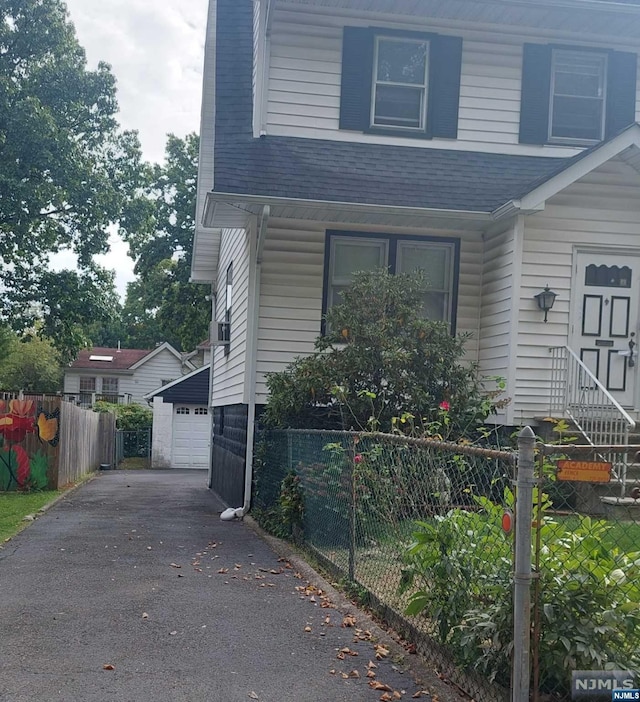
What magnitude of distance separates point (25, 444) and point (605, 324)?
11674 mm

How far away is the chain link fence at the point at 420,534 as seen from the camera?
3936mm

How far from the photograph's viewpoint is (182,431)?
29.6m

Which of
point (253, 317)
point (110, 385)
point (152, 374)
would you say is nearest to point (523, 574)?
point (253, 317)

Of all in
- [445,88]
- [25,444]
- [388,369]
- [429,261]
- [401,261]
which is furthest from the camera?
[25,444]

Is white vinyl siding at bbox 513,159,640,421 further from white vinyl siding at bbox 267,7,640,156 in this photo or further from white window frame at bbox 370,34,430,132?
white window frame at bbox 370,34,430,132

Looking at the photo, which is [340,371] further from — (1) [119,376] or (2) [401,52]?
(1) [119,376]

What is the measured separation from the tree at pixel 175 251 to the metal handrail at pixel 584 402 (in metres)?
22.3

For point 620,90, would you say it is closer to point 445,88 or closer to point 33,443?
point 445,88

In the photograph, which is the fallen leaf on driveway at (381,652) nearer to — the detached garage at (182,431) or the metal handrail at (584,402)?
the metal handrail at (584,402)

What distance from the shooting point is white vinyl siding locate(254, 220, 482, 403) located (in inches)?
426

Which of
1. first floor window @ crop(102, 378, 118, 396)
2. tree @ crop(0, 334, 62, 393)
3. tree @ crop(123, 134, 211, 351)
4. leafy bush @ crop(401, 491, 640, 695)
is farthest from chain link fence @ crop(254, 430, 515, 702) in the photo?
tree @ crop(0, 334, 62, 393)

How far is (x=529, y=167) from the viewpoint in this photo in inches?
462

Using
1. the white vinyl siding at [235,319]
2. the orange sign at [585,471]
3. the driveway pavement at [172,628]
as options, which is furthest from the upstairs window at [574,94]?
the orange sign at [585,471]

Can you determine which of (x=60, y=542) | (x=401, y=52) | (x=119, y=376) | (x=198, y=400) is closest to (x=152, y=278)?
(x=198, y=400)
